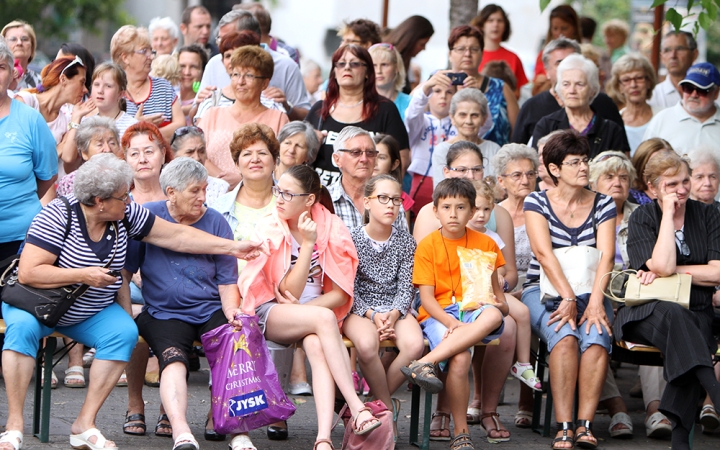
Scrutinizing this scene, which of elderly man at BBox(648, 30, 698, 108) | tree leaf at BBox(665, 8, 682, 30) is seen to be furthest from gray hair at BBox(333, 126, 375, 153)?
elderly man at BBox(648, 30, 698, 108)

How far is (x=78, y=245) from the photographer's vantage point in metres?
5.34

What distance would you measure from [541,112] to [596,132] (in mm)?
593

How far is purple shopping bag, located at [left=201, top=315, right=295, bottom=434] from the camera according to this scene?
5.31 m

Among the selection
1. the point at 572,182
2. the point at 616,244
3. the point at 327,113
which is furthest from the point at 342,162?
the point at 616,244

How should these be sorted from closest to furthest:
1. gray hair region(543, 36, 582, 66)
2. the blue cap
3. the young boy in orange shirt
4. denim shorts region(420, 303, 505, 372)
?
the young boy in orange shirt → denim shorts region(420, 303, 505, 372) → the blue cap → gray hair region(543, 36, 582, 66)

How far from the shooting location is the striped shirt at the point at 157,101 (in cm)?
798

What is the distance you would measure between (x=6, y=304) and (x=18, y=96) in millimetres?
2274

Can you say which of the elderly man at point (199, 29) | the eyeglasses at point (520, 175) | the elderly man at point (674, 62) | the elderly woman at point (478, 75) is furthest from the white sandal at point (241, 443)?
the elderly man at point (674, 62)

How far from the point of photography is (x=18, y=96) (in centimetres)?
717

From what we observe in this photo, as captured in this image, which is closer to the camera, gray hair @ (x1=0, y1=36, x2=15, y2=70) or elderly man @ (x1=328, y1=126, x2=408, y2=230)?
gray hair @ (x1=0, y1=36, x2=15, y2=70)

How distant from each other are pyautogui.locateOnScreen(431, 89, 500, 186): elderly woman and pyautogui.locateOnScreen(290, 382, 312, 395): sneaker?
1884 mm

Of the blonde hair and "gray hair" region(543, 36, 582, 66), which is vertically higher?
"gray hair" region(543, 36, 582, 66)

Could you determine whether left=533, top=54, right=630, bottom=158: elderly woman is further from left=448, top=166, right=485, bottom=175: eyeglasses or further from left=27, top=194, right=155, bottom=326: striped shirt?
left=27, top=194, right=155, bottom=326: striped shirt

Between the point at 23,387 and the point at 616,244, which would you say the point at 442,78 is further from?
the point at 23,387
